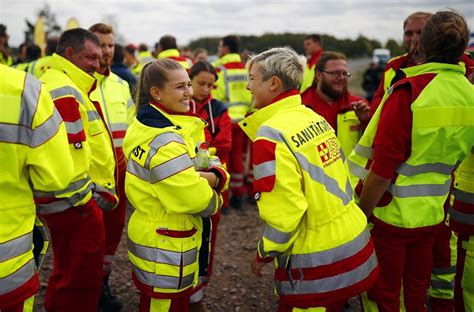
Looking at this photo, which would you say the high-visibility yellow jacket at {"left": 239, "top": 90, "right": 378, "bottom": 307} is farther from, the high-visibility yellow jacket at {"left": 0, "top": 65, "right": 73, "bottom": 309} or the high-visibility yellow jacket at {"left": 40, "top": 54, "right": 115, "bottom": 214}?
the high-visibility yellow jacket at {"left": 40, "top": 54, "right": 115, "bottom": 214}

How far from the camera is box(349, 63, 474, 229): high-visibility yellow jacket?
2.80m

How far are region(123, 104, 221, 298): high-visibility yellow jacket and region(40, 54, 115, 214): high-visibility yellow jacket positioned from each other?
0.43 metres

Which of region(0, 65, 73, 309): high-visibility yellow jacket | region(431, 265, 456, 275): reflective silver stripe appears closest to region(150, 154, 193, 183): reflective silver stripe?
region(0, 65, 73, 309): high-visibility yellow jacket

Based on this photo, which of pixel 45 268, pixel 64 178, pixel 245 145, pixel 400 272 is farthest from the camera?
pixel 245 145

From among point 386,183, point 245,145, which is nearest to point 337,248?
point 386,183

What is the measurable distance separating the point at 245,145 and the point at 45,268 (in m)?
4.94

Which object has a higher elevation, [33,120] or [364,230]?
[33,120]

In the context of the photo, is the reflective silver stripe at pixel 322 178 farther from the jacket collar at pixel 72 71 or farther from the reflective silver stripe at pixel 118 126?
the reflective silver stripe at pixel 118 126

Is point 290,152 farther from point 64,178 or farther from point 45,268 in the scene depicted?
point 45,268

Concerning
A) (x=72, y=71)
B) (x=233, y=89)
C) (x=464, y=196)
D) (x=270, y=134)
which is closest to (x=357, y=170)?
(x=464, y=196)

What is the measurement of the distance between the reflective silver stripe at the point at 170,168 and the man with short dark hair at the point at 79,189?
0.72 meters

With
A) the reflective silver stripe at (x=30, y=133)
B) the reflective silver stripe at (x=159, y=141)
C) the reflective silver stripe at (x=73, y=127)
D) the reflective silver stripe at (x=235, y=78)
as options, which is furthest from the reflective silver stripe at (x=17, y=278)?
the reflective silver stripe at (x=235, y=78)

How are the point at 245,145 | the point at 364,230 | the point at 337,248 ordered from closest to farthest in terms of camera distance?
1. the point at 337,248
2. the point at 364,230
3. the point at 245,145

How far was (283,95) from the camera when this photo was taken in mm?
2727
